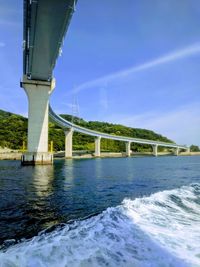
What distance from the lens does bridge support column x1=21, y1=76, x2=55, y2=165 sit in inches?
1949

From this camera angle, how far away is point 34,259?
268 inches

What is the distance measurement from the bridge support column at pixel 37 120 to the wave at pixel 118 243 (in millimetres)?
39563

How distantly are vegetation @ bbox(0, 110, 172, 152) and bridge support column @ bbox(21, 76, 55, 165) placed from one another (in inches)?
2098

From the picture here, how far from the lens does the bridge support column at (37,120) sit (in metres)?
49.5

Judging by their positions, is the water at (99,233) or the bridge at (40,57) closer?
the water at (99,233)

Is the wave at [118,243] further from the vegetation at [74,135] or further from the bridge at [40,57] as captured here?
the vegetation at [74,135]

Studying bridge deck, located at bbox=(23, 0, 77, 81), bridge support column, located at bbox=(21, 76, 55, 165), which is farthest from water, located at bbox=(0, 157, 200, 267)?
bridge support column, located at bbox=(21, 76, 55, 165)

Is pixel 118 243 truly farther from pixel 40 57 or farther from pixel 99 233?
pixel 40 57

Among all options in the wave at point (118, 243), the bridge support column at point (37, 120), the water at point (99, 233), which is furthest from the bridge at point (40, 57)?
the wave at point (118, 243)

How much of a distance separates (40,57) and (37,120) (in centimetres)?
1230

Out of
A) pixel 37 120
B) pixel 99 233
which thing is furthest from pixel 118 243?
pixel 37 120

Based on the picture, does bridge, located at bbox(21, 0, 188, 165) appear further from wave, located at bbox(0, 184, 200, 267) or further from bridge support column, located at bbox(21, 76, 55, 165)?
wave, located at bbox(0, 184, 200, 267)

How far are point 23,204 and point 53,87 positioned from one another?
3885 cm

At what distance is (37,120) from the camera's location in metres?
50.1
